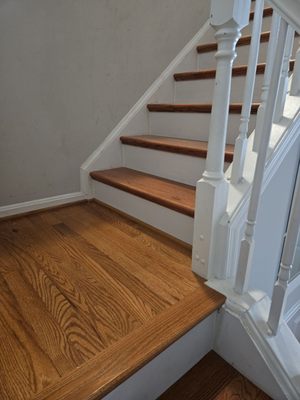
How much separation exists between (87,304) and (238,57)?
1.75 meters

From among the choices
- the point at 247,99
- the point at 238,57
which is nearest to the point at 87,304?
the point at 247,99

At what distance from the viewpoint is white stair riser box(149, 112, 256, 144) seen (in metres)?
1.32

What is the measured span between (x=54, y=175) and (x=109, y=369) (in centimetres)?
112

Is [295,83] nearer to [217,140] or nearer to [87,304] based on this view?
[217,140]

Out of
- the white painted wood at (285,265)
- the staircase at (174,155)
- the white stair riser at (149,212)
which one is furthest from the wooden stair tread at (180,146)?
the white painted wood at (285,265)

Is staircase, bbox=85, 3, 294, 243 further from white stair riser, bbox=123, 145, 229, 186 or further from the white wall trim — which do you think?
the white wall trim

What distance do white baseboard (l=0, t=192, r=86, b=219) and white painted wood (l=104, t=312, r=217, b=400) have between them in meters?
1.06

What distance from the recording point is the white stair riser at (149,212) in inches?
44.8

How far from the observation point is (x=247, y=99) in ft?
2.80

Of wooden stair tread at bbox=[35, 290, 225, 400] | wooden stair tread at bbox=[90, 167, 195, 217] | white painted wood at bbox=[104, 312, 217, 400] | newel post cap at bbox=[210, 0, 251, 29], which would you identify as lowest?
white painted wood at bbox=[104, 312, 217, 400]

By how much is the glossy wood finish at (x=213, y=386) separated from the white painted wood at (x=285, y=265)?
0.19 m

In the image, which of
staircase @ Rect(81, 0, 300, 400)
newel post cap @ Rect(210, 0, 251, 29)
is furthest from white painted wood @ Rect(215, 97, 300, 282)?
newel post cap @ Rect(210, 0, 251, 29)

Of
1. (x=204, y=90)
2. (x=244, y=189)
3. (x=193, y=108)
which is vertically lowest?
(x=244, y=189)

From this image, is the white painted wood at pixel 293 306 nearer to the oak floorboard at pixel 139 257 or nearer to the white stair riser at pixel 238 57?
the oak floorboard at pixel 139 257
